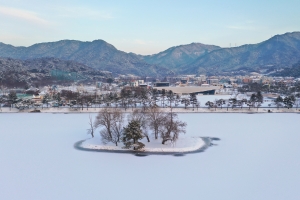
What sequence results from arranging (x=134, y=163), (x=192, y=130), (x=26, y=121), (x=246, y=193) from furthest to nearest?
(x=26, y=121), (x=192, y=130), (x=134, y=163), (x=246, y=193)

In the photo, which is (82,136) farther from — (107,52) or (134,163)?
(107,52)

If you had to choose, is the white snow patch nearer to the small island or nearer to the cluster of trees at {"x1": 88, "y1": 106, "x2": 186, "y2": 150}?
the small island

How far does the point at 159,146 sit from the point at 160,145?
0.19m

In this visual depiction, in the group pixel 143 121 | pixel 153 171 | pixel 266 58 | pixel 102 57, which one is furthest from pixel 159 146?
pixel 266 58

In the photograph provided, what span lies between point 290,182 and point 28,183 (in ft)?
30.8

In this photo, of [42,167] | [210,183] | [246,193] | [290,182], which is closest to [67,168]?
[42,167]

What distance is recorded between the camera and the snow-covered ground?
44.2ft

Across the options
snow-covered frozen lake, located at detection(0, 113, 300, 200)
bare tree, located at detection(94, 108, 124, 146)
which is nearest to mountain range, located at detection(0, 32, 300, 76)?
bare tree, located at detection(94, 108, 124, 146)

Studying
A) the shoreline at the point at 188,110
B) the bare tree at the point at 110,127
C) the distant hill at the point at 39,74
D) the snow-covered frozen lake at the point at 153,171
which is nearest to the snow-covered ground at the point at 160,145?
the bare tree at the point at 110,127

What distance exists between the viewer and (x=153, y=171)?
34.4 ft

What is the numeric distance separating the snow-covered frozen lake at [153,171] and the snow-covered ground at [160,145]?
854mm

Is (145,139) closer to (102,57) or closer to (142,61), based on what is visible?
(102,57)

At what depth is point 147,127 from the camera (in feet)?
52.0

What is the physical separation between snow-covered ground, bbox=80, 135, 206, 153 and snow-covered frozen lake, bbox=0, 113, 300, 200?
85cm
